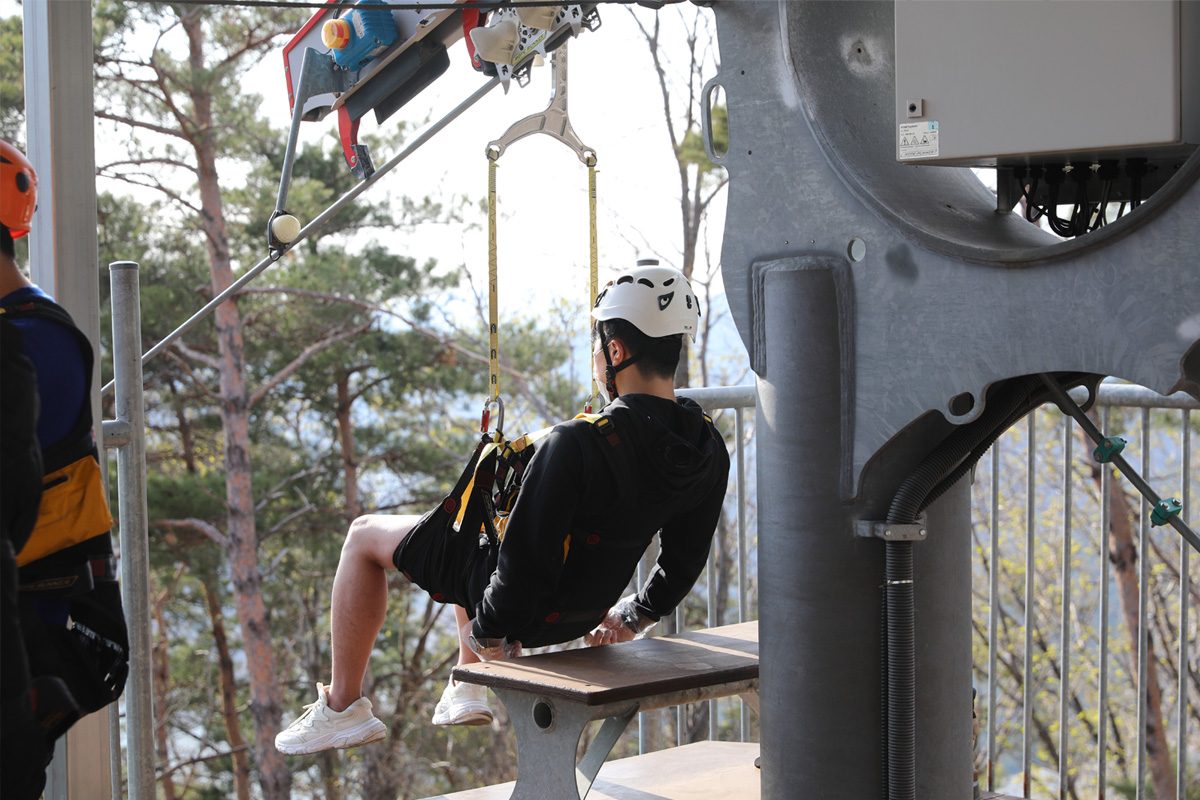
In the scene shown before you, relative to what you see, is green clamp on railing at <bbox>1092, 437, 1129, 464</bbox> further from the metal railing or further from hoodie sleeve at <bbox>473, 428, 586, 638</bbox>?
the metal railing

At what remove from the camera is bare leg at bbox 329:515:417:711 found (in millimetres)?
3588

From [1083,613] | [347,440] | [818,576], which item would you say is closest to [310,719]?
[818,576]

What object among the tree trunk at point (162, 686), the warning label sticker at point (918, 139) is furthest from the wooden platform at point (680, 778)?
the tree trunk at point (162, 686)

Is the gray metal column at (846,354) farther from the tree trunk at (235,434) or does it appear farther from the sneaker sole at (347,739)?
the tree trunk at (235,434)

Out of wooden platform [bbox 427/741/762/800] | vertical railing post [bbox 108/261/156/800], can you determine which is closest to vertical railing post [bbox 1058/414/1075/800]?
wooden platform [bbox 427/741/762/800]

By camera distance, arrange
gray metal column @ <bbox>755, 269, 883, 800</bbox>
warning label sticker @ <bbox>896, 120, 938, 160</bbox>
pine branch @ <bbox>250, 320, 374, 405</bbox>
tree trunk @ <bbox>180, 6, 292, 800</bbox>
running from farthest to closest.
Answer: pine branch @ <bbox>250, 320, 374, 405</bbox>
tree trunk @ <bbox>180, 6, 292, 800</bbox>
gray metal column @ <bbox>755, 269, 883, 800</bbox>
warning label sticker @ <bbox>896, 120, 938, 160</bbox>

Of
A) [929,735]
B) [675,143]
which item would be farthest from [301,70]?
[675,143]

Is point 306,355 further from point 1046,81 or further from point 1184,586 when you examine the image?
point 1046,81

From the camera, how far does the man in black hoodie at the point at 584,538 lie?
299cm

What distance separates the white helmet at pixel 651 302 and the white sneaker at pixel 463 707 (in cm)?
117

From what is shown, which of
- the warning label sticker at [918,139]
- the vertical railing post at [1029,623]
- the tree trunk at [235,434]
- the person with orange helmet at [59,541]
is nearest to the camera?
the person with orange helmet at [59,541]

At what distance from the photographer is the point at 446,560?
11.0 feet

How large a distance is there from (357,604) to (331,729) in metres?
0.38

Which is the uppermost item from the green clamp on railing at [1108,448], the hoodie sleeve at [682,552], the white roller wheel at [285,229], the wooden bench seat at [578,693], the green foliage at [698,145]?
the green foliage at [698,145]
